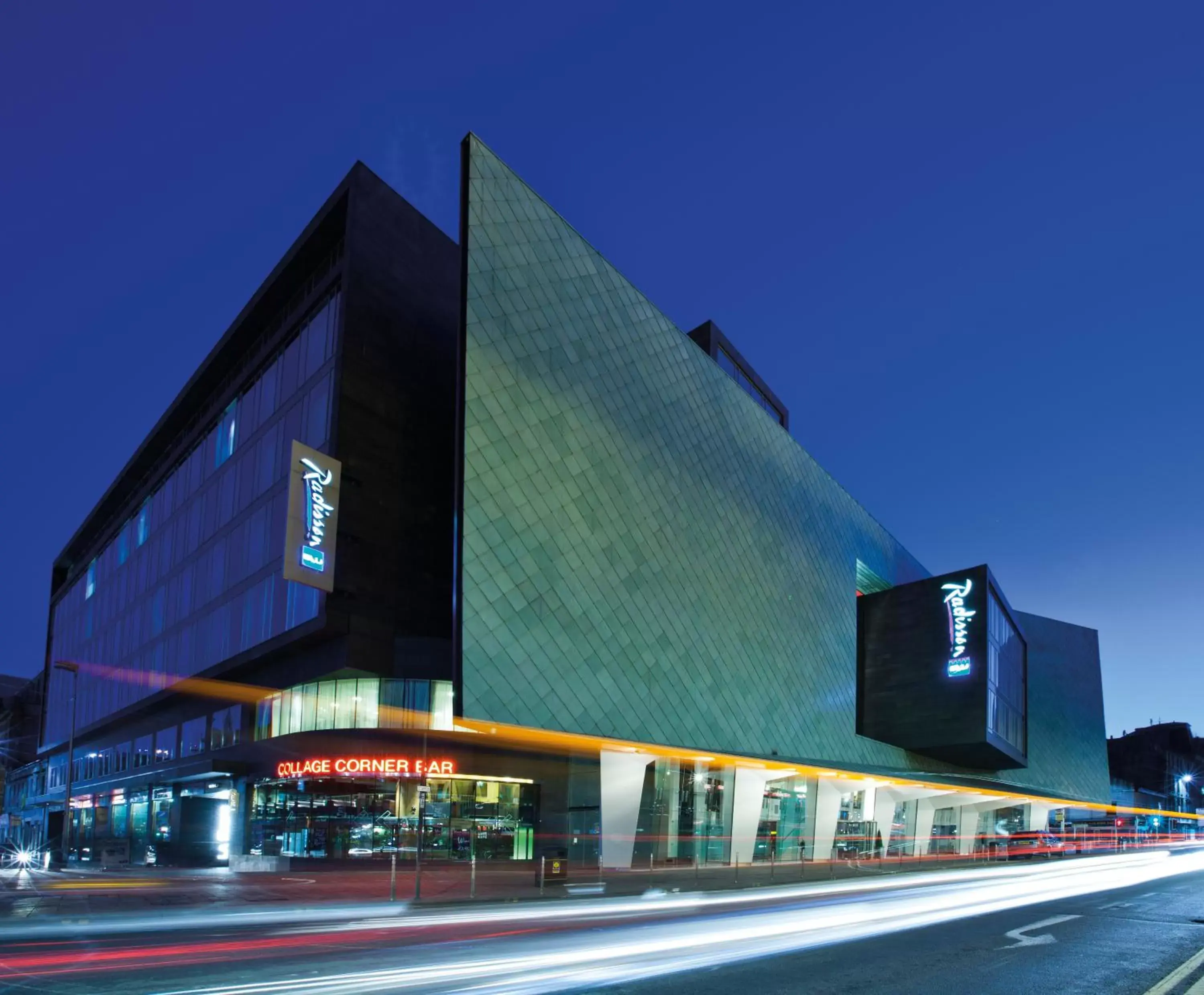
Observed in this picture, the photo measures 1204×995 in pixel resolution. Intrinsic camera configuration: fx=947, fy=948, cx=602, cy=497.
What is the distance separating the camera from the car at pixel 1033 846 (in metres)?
68.1

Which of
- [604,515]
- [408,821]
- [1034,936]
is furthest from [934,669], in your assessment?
[1034,936]

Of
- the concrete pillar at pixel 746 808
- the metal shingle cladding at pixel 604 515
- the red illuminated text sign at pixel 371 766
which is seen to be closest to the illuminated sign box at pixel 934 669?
the metal shingle cladding at pixel 604 515

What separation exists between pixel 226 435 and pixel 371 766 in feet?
85.6

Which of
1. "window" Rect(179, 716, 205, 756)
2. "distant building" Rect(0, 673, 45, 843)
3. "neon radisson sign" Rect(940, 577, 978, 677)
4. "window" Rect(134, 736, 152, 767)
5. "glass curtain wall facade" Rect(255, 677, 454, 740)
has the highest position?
"neon radisson sign" Rect(940, 577, 978, 677)

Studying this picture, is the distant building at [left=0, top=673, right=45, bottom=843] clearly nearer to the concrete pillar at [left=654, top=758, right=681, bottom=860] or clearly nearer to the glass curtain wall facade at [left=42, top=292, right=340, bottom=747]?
the glass curtain wall facade at [left=42, top=292, right=340, bottom=747]

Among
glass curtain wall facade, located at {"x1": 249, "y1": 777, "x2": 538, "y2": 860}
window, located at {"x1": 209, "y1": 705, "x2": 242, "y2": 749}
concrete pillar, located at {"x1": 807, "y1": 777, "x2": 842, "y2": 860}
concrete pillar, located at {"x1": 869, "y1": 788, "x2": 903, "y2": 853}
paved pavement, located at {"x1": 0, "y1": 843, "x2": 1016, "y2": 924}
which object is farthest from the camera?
concrete pillar, located at {"x1": 869, "y1": 788, "x2": 903, "y2": 853}

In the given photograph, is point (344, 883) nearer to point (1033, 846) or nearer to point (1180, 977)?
point (1180, 977)

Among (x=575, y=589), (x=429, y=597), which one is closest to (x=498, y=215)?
(x=575, y=589)

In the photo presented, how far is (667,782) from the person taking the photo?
4756 centimetres

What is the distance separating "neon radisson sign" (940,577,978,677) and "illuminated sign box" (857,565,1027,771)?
63mm

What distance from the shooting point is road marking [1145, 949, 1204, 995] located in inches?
442

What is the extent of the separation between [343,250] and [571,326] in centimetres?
1420

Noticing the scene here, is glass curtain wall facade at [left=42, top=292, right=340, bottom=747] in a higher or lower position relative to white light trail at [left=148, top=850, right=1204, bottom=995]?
higher

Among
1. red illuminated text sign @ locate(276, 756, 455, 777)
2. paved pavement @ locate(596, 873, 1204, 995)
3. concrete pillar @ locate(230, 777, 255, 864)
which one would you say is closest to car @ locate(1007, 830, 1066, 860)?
red illuminated text sign @ locate(276, 756, 455, 777)
